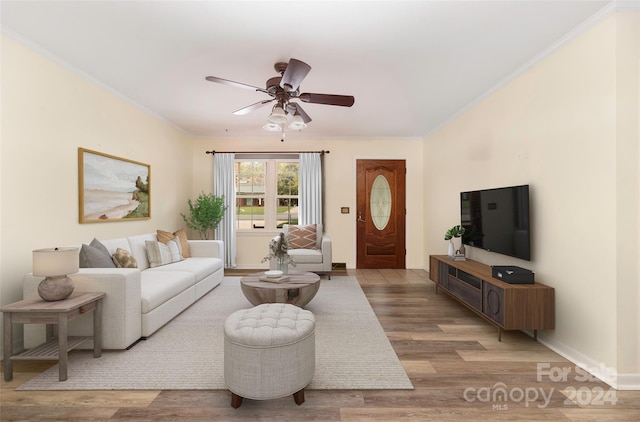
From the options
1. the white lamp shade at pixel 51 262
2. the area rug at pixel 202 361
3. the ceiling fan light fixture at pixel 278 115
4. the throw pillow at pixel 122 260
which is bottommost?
the area rug at pixel 202 361

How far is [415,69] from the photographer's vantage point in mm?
3223

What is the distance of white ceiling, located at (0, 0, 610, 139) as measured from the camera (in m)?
2.26

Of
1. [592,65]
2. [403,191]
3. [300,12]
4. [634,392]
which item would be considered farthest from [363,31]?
[403,191]

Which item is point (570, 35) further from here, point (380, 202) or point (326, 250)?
point (380, 202)

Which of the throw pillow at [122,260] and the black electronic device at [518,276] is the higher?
the throw pillow at [122,260]

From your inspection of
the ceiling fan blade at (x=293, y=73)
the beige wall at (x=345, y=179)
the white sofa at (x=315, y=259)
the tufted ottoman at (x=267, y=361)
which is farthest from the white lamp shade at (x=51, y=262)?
the beige wall at (x=345, y=179)

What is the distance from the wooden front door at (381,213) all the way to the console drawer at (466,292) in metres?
2.51

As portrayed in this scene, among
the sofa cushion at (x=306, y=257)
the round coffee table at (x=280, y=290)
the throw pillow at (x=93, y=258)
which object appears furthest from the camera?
the sofa cushion at (x=306, y=257)

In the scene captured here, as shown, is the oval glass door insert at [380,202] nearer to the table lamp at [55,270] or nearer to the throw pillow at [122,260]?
the throw pillow at [122,260]

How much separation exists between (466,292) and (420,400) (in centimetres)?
175

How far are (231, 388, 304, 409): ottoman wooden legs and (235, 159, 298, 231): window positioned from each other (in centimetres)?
462

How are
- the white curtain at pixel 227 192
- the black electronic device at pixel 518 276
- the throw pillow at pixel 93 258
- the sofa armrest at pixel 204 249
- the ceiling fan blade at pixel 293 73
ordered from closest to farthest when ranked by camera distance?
the ceiling fan blade at pixel 293 73, the black electronic device at pixel 518 276, the throw pillow at pixel 93 258, the sofa armrest at pixel 204 249, the white curtain at pixel 227 192

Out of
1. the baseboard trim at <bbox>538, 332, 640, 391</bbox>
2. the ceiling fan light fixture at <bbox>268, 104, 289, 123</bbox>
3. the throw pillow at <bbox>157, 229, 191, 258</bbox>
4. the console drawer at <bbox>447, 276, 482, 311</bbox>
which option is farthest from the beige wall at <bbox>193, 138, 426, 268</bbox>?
the baseboard trim at <bbox>538, 332, 640, 391</bbox>

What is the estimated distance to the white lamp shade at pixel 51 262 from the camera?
7.59 ft
